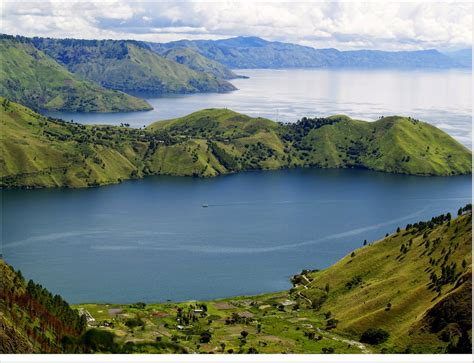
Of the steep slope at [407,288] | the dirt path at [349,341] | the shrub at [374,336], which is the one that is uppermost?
the steep slope at [407,288]

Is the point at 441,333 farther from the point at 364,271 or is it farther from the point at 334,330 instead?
the point at 364,271

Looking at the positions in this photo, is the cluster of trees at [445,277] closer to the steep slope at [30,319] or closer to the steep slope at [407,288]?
the steep slope at [407,288]

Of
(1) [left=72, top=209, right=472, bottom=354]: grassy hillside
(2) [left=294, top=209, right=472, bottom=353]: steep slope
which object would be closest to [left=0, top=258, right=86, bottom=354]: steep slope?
(1) [left=72, top=209, right=472, bottom=354]: grassy hillside

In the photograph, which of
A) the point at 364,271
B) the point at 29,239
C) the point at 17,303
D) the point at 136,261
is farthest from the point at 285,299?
the point at 29,239

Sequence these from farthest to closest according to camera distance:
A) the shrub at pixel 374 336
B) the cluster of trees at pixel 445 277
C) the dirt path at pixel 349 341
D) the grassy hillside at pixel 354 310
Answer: the cluster of trees at pixel 445 277, the shrub at pixel 374 336, the dirt path at pixel 349 341, the grassy hillside at pixel 354 310

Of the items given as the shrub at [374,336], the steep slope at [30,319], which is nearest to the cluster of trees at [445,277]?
the shrub at [374,336]

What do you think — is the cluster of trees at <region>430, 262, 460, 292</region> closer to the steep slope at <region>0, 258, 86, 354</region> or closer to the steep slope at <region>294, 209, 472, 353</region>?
the steep slope at <region>294, 209, 472, 353</region>
